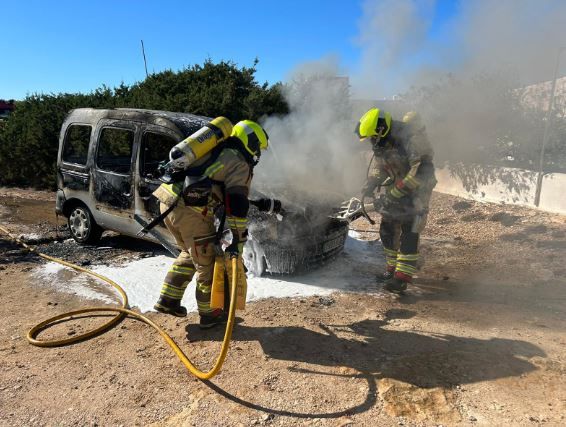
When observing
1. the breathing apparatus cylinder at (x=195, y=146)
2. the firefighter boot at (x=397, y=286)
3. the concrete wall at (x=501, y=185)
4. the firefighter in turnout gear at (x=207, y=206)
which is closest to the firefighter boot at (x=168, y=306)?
the firefighter in turnout gear at (x=207, y=206)

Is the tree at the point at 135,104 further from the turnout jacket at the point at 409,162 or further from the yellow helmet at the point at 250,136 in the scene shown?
the yellow helmet at the point at 250,136

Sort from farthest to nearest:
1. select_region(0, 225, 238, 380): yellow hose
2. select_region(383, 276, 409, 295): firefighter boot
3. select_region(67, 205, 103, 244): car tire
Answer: select_region(67, 205, 103, 244): car tire, select_region(383, 276, 409, 295): firefighter boot, select_region(0, 225, 238, 380): yellow hose

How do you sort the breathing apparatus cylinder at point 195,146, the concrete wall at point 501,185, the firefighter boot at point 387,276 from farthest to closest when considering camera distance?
the concrete wall at point 501,185
the firefighter boot at point 387,276
the breathing apparatus cylinder at point 195,146

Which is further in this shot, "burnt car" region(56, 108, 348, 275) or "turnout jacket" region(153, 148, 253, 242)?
"burnt car" region(56, 108, 348, 275)

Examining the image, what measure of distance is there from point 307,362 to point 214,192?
1.49 m

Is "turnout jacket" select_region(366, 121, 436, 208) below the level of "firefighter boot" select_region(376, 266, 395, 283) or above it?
above

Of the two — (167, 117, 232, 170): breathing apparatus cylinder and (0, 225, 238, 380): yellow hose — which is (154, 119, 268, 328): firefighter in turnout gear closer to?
(167, 117, 232, 170): breathing apparatus cylinder

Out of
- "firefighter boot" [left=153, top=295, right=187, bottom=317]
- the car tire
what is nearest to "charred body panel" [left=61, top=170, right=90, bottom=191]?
the car tire

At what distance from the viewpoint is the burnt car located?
4.60 meters

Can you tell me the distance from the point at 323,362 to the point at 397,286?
67.7 inches

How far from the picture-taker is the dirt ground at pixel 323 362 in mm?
2564

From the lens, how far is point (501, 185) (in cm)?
823

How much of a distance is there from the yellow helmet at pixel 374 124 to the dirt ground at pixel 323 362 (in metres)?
1.72

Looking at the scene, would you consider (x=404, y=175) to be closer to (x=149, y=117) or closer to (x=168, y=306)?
(x=168, y=306)
